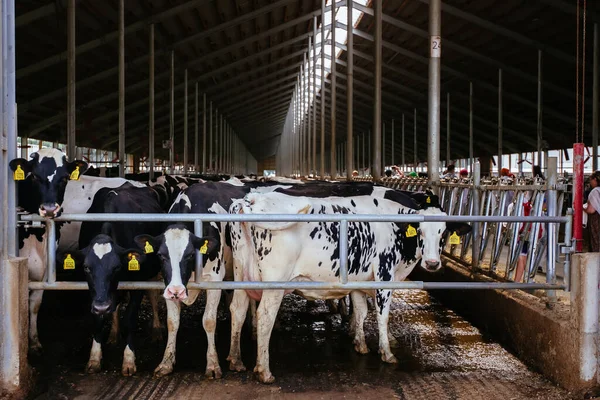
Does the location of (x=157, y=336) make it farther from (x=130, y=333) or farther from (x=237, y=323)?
(x=237, y=323)

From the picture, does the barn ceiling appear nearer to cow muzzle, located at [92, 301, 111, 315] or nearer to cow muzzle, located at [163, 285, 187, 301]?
cow muzzle, located at [92, 301, 111, 315]

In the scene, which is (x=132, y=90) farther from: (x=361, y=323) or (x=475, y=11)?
(x=361, y=323)

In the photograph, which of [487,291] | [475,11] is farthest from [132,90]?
[487,291]

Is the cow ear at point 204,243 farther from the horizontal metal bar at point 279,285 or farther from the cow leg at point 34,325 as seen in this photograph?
the cow leg at point 34,325

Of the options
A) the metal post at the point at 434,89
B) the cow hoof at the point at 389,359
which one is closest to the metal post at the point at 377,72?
the metal post at the point at 434,89

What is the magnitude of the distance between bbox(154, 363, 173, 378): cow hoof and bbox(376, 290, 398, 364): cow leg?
1.96m

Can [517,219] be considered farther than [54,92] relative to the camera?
No

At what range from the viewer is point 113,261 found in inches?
→ 218

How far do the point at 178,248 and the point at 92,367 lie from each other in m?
1.39

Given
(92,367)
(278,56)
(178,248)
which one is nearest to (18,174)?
(178,248)

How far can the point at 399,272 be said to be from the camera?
7117mm

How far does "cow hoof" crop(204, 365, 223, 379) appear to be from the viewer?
5.70m

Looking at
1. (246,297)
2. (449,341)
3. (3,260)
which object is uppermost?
(3,260)

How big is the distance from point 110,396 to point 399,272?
129 inches
